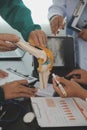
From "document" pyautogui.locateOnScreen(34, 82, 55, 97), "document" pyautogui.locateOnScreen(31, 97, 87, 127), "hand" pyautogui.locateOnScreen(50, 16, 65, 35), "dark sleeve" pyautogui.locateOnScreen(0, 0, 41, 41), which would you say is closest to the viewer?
"document" pyautogui.locateOnScreen(31, 97, 87, 127)

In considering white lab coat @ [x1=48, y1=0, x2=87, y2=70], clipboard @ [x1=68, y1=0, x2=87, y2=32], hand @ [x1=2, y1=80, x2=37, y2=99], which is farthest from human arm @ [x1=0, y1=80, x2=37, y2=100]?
white lab coat @ [x1=48, y1=0, x2=87, y2=70]

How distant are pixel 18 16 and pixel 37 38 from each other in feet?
1.05

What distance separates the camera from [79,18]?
156cm

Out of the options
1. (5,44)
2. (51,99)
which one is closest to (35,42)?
(5,44)

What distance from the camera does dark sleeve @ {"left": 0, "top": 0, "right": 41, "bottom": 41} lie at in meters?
1.61

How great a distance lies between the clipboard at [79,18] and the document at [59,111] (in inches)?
17.9

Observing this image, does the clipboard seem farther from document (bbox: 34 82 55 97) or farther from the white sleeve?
document (bbox: 34 82 55 97)

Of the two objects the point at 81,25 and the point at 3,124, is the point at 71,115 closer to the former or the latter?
the point at 3,124

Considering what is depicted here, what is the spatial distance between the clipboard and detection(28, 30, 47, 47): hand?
0.60 feet

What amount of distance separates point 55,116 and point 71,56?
698mm

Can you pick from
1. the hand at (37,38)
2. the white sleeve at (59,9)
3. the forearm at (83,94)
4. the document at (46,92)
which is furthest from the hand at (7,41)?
the white sleeve at (59,9)

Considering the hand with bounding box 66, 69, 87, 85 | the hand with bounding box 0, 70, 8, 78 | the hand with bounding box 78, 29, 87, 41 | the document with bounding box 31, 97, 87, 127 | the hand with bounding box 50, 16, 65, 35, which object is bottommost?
the document with bounding box 31, 97, 87, 127

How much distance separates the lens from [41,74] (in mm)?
1353

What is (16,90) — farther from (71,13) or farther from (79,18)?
(71,13)
